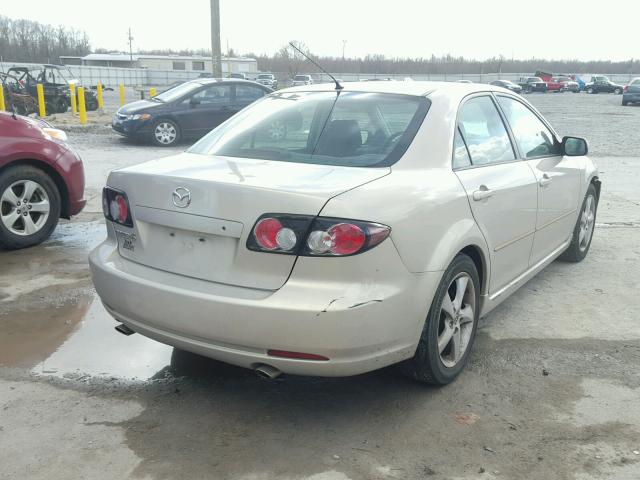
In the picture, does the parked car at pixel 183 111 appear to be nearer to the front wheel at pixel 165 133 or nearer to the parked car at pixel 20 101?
the front wheel at pixel 165 133

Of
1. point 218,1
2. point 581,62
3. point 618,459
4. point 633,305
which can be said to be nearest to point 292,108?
point 618,459

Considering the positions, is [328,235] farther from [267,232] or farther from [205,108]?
[205,108]

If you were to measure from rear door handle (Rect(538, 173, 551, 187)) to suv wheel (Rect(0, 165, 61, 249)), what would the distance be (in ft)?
14.5

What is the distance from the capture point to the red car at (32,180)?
226 inches

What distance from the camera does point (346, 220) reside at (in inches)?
105

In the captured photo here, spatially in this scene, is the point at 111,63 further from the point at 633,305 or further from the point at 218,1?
the point at 633,305

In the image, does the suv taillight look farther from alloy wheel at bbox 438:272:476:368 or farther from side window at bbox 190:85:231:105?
side window at bbox 190:85:231:105

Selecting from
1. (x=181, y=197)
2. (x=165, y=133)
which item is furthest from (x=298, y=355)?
(x=165, y=133)

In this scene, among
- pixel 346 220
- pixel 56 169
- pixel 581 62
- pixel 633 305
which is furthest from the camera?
pixel 581 62

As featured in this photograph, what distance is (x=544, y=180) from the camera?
4344mm

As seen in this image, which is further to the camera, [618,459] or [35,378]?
[35,378]

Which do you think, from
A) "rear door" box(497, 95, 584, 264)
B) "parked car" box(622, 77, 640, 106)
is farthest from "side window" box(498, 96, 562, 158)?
"parked car" box(622, 77, 640, 106)

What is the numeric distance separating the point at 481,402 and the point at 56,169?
4602 mm

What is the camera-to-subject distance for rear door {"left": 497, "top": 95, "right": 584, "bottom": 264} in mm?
4336
